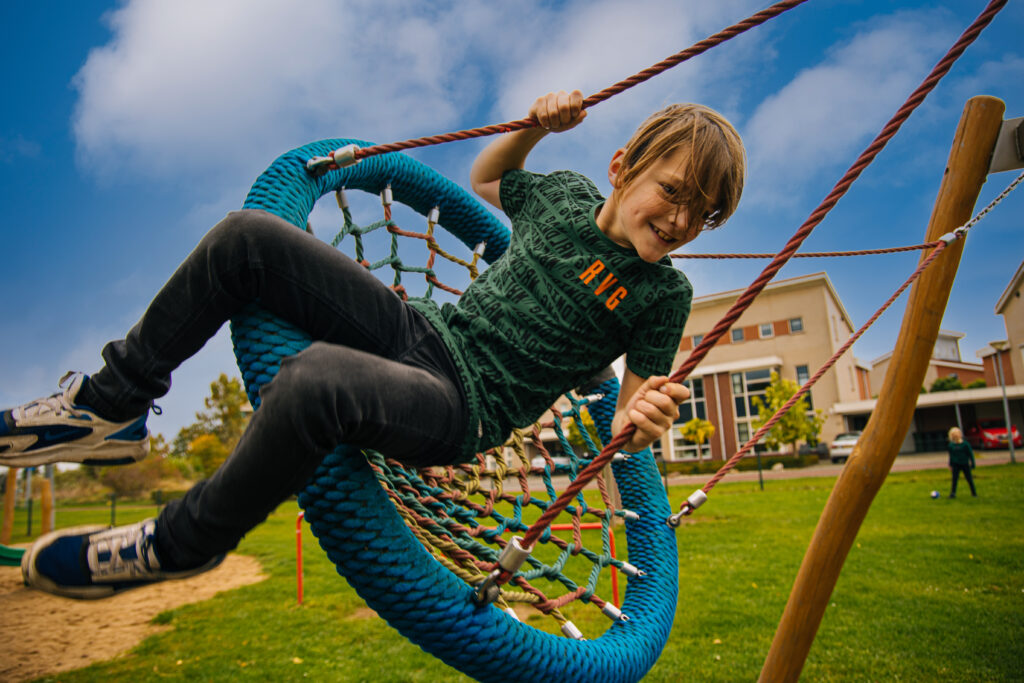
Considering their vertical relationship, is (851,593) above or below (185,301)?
below

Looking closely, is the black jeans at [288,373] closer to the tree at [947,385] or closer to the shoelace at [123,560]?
the shoelace at [123,560]

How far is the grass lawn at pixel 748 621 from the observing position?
11.6 feet

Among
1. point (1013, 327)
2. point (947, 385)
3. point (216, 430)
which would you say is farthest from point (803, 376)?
point (216, 430)

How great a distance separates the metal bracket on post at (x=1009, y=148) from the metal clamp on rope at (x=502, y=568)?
7.57 ft

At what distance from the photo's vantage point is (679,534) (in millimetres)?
7906

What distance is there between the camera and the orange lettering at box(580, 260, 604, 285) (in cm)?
144

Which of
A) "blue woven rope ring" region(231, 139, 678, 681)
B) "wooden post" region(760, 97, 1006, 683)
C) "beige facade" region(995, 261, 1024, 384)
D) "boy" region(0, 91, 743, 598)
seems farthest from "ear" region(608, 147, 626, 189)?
"beige facade" region(995, 261, 1024, 384)

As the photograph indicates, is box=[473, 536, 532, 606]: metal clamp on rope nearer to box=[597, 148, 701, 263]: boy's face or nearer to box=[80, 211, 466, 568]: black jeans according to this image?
box=[80, 211, 466, 568]: black jeans

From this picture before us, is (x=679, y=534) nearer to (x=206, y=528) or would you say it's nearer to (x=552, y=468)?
(x=552, y=468)

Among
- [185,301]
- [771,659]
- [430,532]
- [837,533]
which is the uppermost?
[185,301]

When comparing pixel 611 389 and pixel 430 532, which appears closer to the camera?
pixel 430 532

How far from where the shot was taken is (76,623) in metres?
5.39

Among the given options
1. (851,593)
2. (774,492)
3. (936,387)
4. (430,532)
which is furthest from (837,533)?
(936,387)

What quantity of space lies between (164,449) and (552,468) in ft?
80.0
